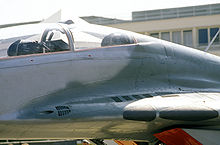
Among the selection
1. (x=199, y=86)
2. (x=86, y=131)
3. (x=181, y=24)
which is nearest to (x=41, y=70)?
(x=86, y=131)

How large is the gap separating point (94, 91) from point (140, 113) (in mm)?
1042

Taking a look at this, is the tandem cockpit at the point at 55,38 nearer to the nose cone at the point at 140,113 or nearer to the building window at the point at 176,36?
the nose cone at the point at 140,113

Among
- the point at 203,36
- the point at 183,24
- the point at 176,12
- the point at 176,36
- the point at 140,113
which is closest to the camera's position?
the point at 140,113

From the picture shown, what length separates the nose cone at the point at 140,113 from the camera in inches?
255

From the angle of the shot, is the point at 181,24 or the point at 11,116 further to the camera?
the point at 181,24

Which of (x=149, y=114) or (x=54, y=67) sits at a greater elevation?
(x=54, y=67)

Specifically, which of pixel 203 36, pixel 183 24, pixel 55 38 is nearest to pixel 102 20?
pixel 183 24

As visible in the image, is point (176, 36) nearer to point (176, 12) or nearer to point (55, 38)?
point (176, 12)

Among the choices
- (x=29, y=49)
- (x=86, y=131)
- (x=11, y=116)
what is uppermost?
(x=29, y=49)

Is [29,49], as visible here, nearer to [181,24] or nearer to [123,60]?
[123,60]

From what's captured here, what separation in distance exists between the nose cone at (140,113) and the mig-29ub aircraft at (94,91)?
2cm

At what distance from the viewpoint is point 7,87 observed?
6.29 meters

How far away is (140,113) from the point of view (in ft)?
21.2

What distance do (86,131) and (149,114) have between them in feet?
4.33
